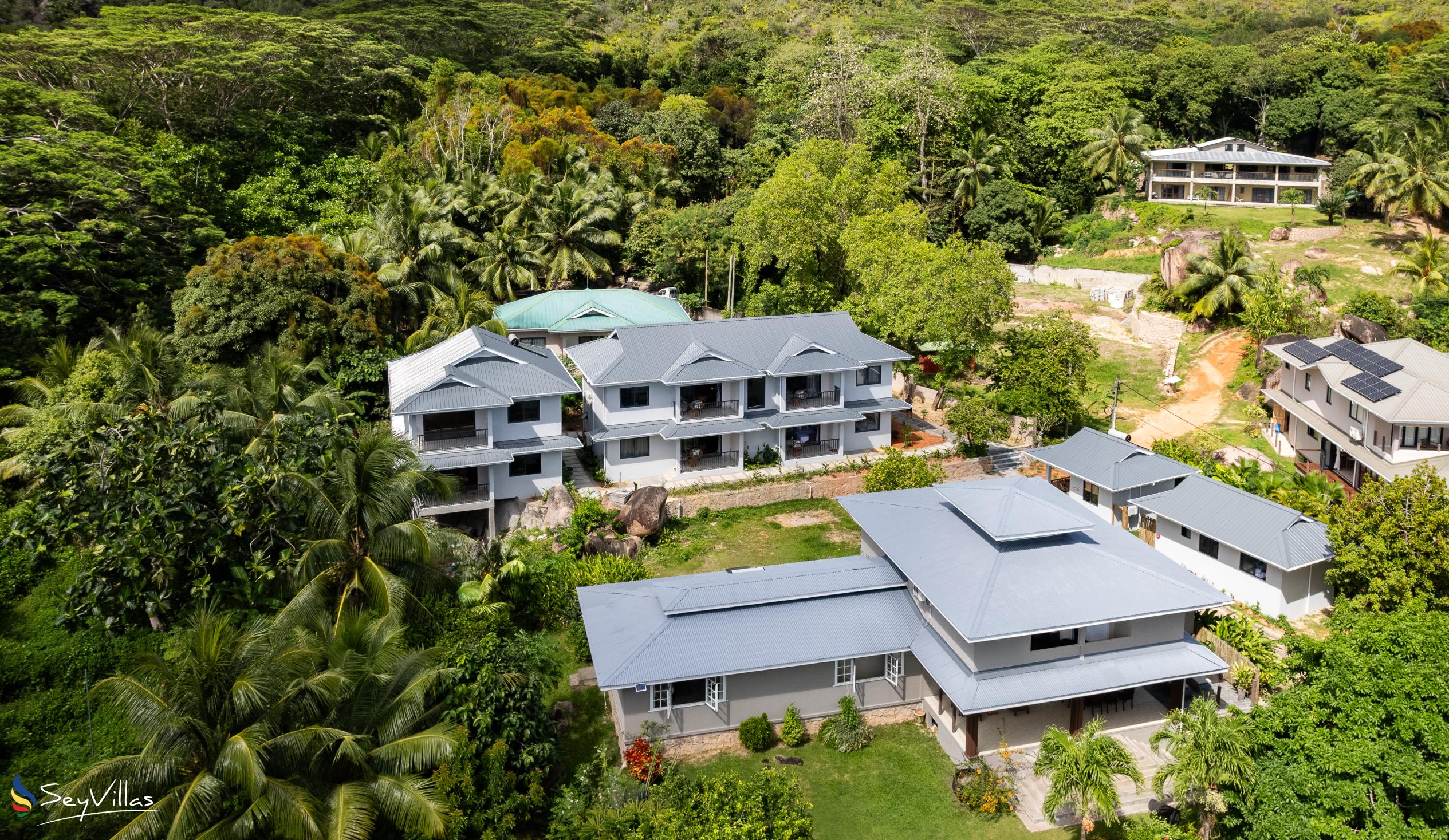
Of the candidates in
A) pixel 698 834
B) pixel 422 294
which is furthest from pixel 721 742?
pixel 422 294

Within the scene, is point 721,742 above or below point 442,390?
below

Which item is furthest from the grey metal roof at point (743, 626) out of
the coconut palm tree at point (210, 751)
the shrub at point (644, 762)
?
the coconut palm tree at point (210, 751)

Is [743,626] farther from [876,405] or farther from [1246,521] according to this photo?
[876,405]

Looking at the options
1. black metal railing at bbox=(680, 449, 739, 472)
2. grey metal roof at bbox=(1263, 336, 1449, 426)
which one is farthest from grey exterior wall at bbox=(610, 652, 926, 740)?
grey metal roof at bbox=(1263, 336, 1449, 426)

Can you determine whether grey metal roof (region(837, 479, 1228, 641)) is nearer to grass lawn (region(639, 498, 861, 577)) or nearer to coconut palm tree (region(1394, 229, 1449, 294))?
grass lawn (region(639, 498, 861, 577))

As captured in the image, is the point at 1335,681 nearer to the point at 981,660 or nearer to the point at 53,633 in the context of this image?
the point at 981,660

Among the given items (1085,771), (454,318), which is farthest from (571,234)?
(1085,771)
